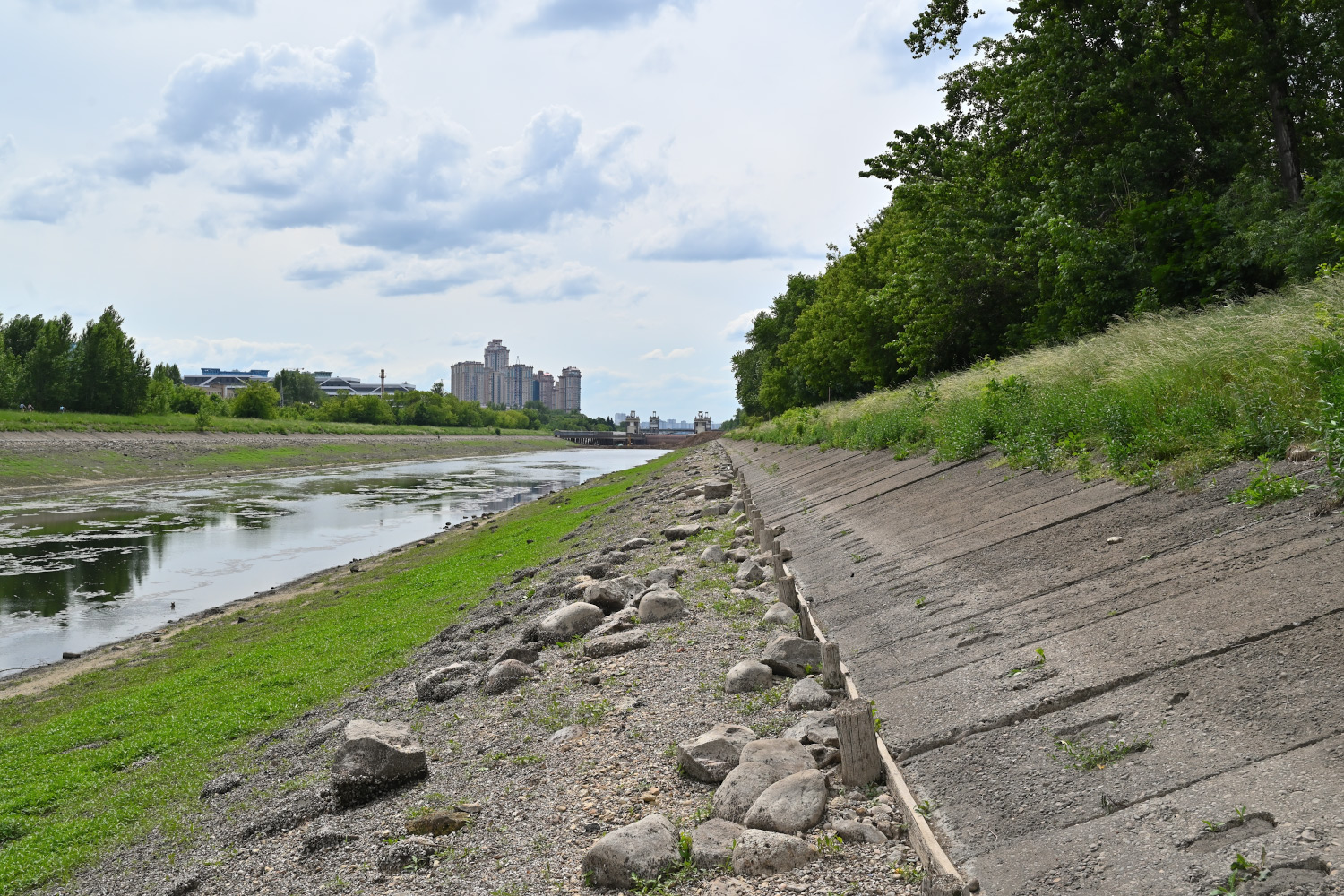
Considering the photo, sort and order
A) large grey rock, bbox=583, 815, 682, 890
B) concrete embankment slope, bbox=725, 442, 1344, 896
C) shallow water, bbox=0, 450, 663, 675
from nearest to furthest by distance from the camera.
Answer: concrete embankment slope, bbox=725, 442, 1344, 896 → large grey rock, bbox=583, 815, 682, 890 → shallow water, bbox=0, 450, 663, 675

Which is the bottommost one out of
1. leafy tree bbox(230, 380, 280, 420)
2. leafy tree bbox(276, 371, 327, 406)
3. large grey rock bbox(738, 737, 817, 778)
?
large grey rock bbox(738, 737, 817, 778)

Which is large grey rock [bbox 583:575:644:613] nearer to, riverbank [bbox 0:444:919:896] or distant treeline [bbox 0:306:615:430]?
riverbank [bbox 0:444:919:896]

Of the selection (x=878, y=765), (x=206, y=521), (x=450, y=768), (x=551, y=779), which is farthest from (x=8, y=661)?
(x=206, y=521)

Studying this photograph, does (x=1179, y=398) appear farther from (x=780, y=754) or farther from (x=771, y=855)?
(x=771, y=855)

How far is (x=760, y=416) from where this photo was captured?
296 ft

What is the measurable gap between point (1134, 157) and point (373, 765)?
19.4 meters

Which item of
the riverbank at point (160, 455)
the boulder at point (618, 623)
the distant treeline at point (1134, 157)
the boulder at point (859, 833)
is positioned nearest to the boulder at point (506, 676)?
the boulder at point (618, 623)

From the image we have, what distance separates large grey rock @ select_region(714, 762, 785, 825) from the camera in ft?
16.2

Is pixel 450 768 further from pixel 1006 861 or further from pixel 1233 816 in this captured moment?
pixel 1233 816

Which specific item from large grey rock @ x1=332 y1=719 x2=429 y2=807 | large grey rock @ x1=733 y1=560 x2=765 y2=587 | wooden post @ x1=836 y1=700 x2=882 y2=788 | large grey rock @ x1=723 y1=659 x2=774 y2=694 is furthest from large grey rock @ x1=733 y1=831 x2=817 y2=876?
large grey rock @ x1=733 y1=560 x2=765 y2=587

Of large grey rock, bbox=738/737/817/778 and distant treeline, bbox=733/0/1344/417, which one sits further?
distant treeline, bbox=733/0/1344/417

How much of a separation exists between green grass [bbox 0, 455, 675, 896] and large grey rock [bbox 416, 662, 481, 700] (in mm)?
1946

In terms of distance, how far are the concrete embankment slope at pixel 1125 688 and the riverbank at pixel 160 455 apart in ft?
174

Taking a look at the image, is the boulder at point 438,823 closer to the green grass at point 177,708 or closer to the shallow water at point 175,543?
the green grass at point 177,708
